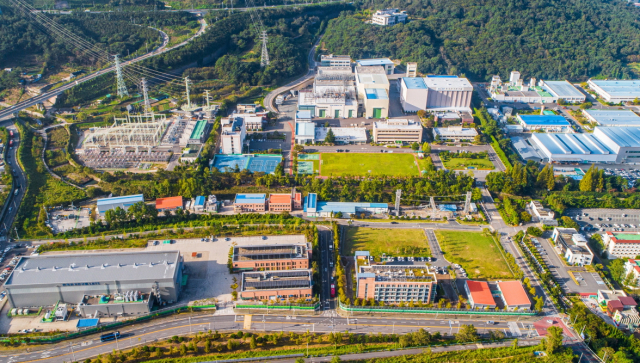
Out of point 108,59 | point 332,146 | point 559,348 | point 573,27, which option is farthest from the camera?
point 573,27

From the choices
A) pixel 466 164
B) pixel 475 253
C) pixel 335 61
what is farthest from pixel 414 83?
pixel 475 253

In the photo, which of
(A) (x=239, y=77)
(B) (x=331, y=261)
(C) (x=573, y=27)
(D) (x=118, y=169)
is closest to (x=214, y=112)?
(A) (x=239, y=77)

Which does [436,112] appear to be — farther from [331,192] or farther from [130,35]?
[130,35]

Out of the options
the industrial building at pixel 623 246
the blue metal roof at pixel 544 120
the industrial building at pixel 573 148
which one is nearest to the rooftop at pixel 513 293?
the industrial building at pixel 623 246

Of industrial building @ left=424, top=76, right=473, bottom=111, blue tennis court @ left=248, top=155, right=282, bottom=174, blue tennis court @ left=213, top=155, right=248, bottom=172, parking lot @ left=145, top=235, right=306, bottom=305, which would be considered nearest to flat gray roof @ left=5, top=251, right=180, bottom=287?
parking lot @ left=145, top=235, right=306, bottom=305

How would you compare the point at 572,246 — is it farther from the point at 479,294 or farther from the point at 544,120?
the point at 544,120
